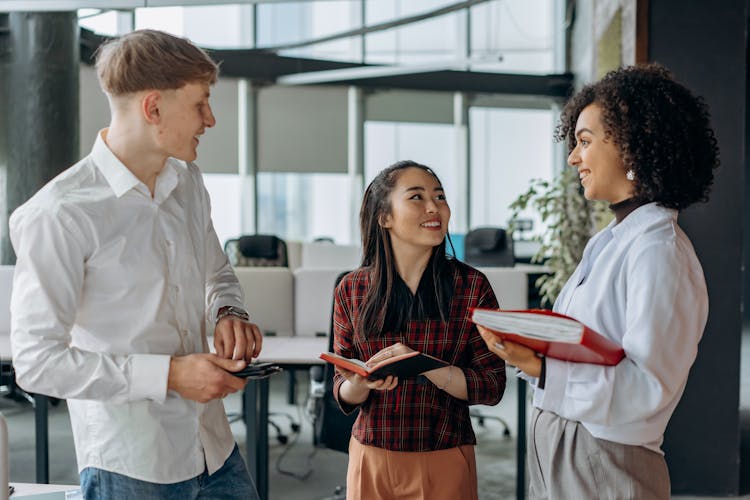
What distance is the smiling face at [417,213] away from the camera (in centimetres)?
192

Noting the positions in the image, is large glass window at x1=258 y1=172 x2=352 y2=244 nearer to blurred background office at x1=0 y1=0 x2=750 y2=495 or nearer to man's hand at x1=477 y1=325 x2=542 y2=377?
blurred background office at x1=0 y1=0 x2=750 y2=495

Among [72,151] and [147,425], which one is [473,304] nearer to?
[147,425]

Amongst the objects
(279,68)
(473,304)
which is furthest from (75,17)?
(473,304)

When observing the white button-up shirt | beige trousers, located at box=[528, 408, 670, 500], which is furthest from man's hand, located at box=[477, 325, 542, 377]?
the white button-up shirt

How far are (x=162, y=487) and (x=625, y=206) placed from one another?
107 centimetres

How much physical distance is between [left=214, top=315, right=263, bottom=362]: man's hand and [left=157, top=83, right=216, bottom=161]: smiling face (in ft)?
1.15

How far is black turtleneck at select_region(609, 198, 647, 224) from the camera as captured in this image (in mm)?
1496

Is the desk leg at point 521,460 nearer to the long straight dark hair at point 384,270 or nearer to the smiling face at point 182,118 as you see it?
the long straight dark hair at point 384,270

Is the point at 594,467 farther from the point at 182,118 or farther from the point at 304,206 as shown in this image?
the point at 304,206

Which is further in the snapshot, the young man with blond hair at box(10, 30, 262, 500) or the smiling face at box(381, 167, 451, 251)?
the smiling face at box(381, 167, 451, 251)

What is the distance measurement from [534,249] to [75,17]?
6.27 metres

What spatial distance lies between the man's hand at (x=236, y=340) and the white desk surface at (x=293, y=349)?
1.91m

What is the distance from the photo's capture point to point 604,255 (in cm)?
147

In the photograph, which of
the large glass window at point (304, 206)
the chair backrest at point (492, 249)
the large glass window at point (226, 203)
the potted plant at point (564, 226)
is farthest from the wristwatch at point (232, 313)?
the large glass window at point (304, 206)
